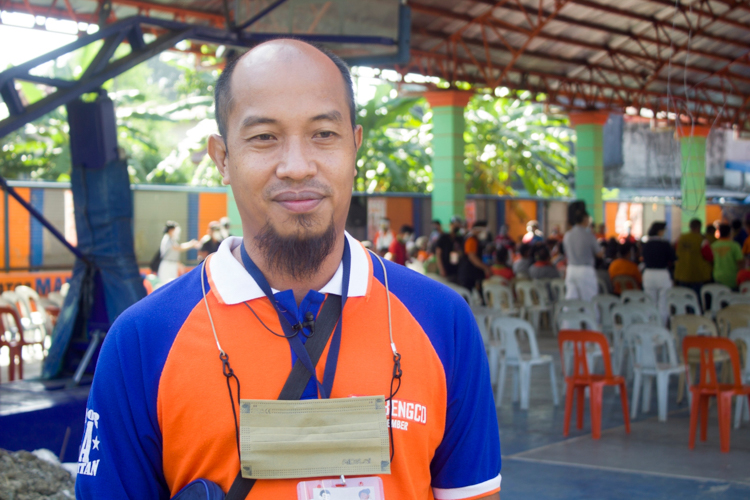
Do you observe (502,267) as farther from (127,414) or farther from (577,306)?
(127,414)

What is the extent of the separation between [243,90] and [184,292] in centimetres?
36

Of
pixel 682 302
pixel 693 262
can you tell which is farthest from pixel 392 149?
pixel 682 302

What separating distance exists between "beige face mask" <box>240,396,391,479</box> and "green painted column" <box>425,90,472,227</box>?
47.8 feet

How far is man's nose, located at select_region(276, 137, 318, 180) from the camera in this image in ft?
3.99

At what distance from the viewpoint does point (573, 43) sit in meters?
16.2

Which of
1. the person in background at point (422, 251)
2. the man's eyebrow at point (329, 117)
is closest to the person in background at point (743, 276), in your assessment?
the person in background at point (422, 251)

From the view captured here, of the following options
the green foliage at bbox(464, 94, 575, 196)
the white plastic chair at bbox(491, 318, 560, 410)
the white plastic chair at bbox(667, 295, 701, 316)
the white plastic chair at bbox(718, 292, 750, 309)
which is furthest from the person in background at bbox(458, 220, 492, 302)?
the green foliage at bbox(464, 94, 575, 196)

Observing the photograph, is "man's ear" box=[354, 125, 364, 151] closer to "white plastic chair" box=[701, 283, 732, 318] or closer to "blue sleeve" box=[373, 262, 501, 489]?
"blue sleeve" box=[373, 262, 501, 489]

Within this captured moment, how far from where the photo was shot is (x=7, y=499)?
10.3 ft

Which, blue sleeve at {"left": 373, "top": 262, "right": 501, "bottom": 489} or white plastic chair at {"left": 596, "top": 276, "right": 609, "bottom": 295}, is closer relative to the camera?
blue sleeve at {"left": 373, "top": 262, "right": 501, "bottom": 489}

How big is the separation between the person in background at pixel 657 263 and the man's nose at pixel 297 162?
8.58 meters

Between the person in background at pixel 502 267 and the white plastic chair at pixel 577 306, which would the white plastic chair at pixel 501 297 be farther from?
the white plastic chair at pixel 577 306

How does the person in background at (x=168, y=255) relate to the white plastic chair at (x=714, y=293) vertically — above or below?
above

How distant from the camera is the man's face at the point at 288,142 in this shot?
1233 millimetres
